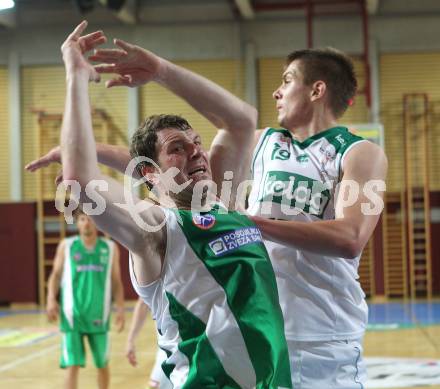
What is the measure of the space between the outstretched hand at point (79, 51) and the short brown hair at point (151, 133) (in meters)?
0.34

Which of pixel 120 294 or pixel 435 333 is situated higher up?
pixel 120 294

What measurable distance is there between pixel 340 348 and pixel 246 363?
85cm

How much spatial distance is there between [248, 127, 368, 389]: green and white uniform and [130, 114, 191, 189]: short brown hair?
698 mm

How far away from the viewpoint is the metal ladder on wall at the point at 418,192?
1600cm

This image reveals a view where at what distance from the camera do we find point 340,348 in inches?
123

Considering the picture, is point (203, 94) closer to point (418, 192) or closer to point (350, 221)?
point (350, 221)

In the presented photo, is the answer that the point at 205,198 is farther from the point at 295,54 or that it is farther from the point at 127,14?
the point at 127,14

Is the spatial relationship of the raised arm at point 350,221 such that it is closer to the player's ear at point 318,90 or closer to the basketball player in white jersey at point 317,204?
the basketball player in white jersey at point 317,204

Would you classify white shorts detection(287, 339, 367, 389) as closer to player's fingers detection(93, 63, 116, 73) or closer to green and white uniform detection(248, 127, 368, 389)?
green and white uniform detection(248, 127, 368, 389)

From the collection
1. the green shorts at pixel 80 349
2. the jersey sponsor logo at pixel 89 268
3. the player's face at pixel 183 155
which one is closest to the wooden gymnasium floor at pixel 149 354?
the green shorts at pixel 80 349

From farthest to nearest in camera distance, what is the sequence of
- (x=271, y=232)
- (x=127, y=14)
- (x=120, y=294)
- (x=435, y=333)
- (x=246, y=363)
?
1. (x=127, y=14)
2. (x=435, y=333)
3. (x=120, y=294)
4. (x=271, y=232)
5. (x=246, y=363)

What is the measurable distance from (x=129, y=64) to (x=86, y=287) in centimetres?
575

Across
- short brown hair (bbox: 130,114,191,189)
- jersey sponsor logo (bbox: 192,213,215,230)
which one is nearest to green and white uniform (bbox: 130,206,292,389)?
jersey sponsor logo (bbox: 192,213,215,230)

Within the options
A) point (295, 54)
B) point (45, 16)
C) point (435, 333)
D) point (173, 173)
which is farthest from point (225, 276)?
point (45, 16)
